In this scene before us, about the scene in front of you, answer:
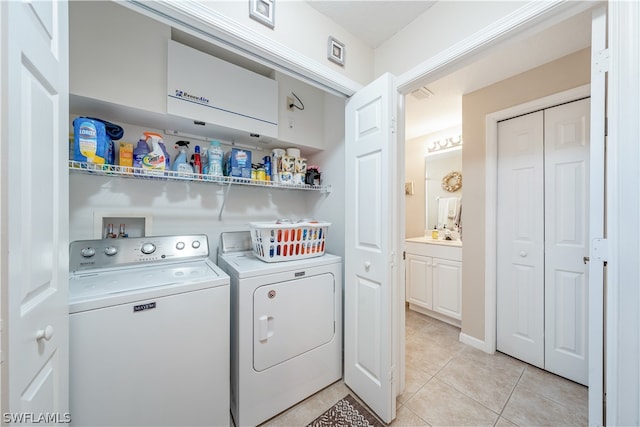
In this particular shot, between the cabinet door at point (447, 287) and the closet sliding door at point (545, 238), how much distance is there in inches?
16.9

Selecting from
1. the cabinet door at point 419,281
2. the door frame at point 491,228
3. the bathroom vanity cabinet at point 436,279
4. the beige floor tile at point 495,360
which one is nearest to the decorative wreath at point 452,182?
the bathroom vanity cabinet at point 436,279

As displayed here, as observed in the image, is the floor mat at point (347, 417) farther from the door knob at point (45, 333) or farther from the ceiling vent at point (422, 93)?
the ceiling vent at point (422, 93)

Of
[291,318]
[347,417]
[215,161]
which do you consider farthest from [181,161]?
[347,417]

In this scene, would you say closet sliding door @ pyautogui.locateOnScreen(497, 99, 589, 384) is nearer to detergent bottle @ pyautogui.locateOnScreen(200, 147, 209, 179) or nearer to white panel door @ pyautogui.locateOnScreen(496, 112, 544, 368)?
white panel door @ pyautogui.locateOnScreen(496, 112, 544, 368)

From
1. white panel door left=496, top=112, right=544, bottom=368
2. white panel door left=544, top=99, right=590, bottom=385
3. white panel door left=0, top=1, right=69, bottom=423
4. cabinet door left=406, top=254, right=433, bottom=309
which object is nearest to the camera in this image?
white panel door left=0, top=1, right=69, bottom=423

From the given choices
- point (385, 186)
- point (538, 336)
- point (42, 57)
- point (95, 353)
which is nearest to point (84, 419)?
point (95, 353)

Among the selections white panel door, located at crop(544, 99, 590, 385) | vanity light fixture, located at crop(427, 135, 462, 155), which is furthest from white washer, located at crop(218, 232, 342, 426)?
vanity light fixture, located at crop(427, 135, 462, 155)

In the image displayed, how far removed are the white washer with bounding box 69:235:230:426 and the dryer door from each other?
0.21 metres

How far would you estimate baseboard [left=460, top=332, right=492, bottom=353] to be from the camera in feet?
7.11

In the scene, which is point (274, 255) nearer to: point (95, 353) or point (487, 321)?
point (95, 353)

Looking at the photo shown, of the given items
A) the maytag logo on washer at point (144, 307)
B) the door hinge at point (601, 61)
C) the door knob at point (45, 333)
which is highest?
the door hinge at point (601, 61)

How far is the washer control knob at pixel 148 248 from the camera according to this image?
1.46 metres

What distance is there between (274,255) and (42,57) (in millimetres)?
1267

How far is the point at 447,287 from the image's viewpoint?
2633 mm
